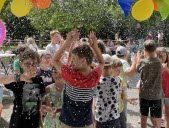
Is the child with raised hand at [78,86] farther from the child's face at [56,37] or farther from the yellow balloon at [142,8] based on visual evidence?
the child's face at [56,37]

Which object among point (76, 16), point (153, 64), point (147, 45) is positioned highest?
point (76, 16)

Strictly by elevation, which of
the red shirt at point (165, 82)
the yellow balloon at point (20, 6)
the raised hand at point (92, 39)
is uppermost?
the yellow balloon at point (20, 6)

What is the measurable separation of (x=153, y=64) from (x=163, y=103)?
0.82 metres

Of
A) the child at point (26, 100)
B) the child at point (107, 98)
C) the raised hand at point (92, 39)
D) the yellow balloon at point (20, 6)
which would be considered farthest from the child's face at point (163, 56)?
the yellow balloon at point (20, 6)

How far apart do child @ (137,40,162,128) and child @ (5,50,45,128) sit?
5.71 feet

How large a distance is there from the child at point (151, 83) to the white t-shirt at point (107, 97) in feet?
3.20

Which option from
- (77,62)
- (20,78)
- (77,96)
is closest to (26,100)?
(20,78)

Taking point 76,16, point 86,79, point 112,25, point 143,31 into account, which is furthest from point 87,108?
point 143,31

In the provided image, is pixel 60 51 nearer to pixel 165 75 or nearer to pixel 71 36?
pixel 71 36

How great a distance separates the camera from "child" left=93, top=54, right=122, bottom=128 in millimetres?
3297

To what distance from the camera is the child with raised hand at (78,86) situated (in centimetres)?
272

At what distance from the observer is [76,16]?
1598cm

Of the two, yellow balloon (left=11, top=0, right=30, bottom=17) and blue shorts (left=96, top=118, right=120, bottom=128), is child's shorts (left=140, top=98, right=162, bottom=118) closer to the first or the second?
blue shorts (left=96, top=118, right=120, bottom=128)

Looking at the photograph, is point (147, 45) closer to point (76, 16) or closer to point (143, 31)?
point (76, 16)
